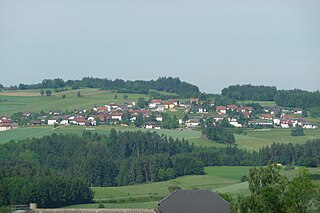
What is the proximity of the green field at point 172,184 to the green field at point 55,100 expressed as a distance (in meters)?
67.4

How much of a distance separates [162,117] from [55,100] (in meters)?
31.2

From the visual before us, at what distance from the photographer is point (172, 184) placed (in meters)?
94.1

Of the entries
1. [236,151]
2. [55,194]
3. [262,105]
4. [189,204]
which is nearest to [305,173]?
[189,204]

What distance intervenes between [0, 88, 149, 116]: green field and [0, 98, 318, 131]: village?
186 inches

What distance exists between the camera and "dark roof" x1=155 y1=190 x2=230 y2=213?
52250 mm

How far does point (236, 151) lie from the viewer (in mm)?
115375

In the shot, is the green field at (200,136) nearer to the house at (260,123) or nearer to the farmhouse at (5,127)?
the farmhouse at (5,127)

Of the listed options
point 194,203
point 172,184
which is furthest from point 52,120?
point 194,203

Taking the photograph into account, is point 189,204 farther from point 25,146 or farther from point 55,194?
point 25,146

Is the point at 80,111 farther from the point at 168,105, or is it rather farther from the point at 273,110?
the point at 273,110

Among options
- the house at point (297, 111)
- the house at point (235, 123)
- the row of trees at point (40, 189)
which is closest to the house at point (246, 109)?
the house at point (297, 111)

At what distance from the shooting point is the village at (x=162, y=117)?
153250mm

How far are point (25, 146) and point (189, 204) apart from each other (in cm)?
6743

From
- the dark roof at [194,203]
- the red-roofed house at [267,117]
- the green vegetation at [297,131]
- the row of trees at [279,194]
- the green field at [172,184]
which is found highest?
the row of trees at [279,194]
